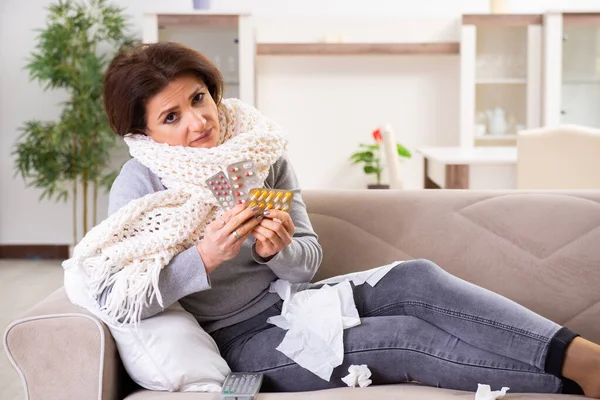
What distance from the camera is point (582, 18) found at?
5281 millimetres

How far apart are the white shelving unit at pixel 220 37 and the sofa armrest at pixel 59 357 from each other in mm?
3848

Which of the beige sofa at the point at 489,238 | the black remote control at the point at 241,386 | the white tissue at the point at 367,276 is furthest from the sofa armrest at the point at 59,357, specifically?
the beige sofa at the point at 489,238

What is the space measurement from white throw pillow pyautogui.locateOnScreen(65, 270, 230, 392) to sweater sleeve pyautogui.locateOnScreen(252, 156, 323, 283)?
238mm

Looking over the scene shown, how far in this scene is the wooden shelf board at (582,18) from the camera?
17.3ft

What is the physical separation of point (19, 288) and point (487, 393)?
3.64m

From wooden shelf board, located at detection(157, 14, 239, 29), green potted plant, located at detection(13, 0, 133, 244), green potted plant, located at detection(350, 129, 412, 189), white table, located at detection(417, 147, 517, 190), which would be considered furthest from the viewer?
green potted plant, located at detection(350, 129, 412, 189)

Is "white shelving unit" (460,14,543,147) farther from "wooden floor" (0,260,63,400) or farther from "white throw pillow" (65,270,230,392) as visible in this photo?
"white throw pillow" (65,270,230,392)

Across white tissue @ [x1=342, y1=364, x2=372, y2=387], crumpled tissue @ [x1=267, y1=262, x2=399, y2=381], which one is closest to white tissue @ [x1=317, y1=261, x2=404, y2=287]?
crumpled tissue @ [x1=267, y1=262, x2=399, y2=381]

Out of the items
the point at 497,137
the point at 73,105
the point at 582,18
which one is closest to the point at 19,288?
the point at 73,105

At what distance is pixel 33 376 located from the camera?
1.58 meters

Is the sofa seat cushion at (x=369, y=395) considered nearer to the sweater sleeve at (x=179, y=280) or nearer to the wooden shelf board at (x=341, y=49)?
the sweater sleeve at (x=179, y=280)

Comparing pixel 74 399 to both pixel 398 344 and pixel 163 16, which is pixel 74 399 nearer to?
pixel 398 344

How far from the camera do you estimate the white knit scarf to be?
1.64 m

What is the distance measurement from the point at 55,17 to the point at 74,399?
4.22 meters
